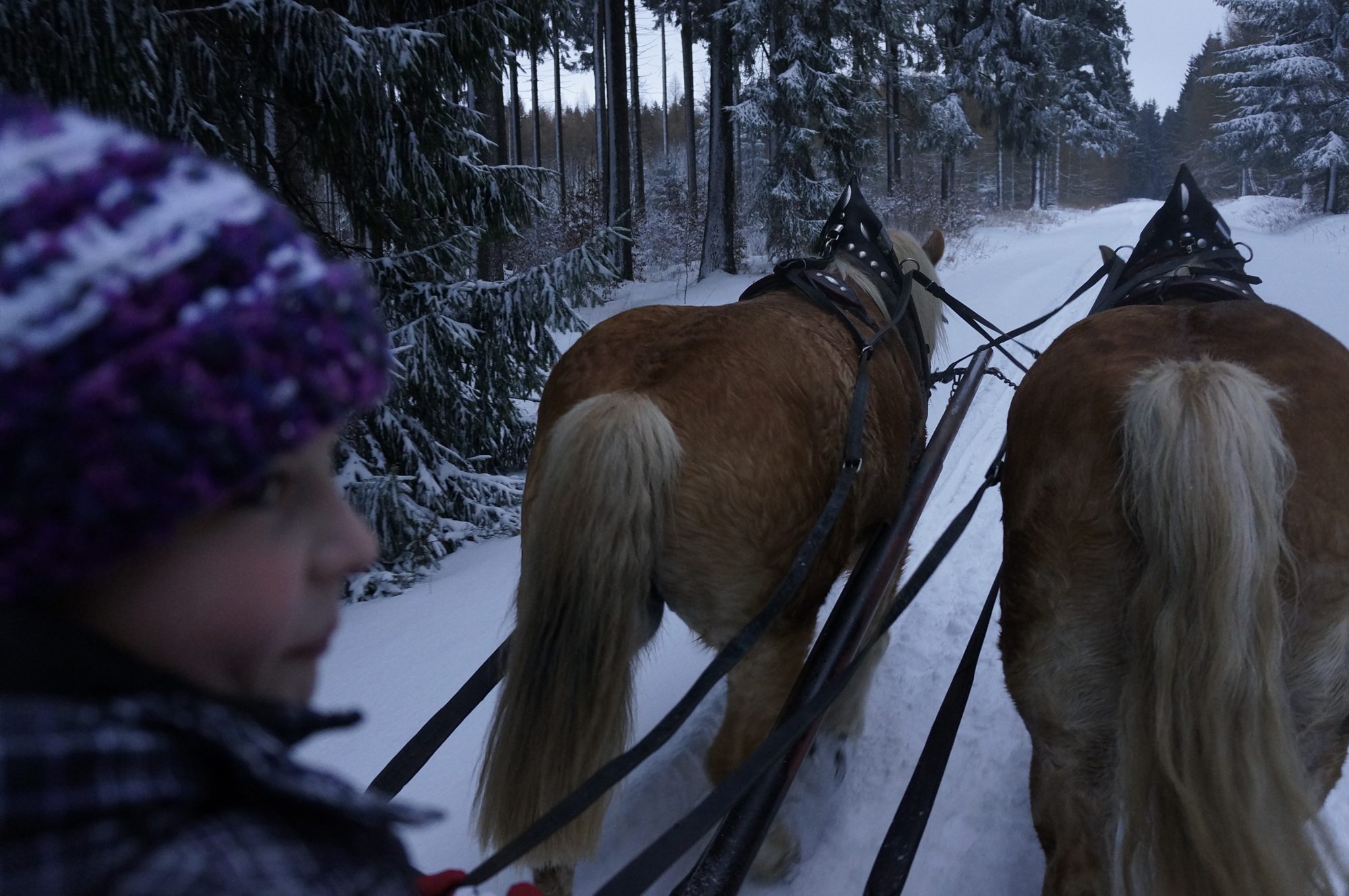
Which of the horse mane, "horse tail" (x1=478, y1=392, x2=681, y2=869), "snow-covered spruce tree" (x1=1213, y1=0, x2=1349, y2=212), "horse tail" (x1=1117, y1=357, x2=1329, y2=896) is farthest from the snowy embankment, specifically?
"snow-covered spruce tree" (x1=1213, y1=0, x2=1349, y2=212)

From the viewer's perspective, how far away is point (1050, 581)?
198cm

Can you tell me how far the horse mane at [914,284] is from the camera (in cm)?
344

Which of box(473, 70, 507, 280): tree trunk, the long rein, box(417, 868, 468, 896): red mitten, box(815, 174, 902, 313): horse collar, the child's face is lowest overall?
the long rein

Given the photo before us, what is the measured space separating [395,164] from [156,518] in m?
4.51

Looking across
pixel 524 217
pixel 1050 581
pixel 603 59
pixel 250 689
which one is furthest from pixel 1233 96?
pixel 250 689

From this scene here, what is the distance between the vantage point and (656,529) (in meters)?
2.08

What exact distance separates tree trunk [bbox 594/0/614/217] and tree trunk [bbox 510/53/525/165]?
1907 mm

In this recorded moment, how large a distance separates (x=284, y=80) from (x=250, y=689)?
4.59 meters

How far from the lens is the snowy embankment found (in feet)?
8.27

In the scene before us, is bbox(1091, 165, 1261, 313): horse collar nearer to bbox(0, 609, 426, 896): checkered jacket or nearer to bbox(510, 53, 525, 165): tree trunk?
A: bbox(0, 609, 426, 896): checkered jacket

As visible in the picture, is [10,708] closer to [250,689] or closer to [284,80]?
[250,689]

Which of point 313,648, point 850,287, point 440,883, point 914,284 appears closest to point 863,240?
point 914,284

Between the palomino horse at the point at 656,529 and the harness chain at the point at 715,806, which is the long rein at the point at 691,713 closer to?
the harness chain at the point at 715,806

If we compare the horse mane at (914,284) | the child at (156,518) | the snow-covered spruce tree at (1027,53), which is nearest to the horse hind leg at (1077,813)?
the child at (156,518)
